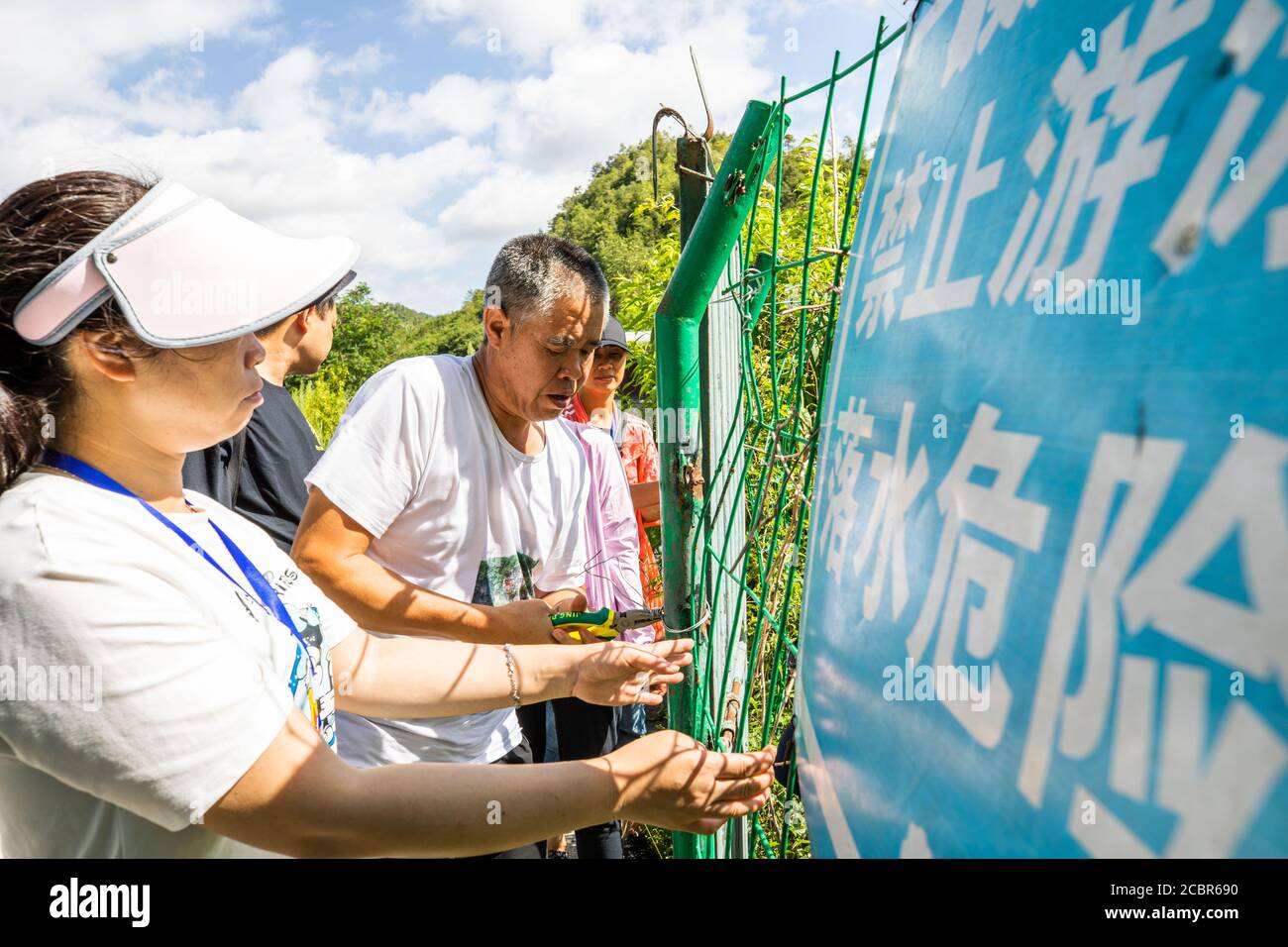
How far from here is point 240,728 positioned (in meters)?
1.04

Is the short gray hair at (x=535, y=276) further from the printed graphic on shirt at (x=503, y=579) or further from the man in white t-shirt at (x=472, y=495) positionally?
the printed graphic on shirt at (x=503, y=579)

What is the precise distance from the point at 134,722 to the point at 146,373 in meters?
0.46

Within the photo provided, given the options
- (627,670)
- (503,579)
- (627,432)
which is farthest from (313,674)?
(627,432)

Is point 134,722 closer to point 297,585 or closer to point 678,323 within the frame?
point 297,585

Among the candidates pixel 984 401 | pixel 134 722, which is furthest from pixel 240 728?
pixel 984 401

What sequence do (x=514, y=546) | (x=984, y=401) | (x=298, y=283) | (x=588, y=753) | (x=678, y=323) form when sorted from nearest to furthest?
(x=984, y=401) → (x=298, y=283) → (x=678, y=323) → (x=514, y=546) → (x=588, y=753)

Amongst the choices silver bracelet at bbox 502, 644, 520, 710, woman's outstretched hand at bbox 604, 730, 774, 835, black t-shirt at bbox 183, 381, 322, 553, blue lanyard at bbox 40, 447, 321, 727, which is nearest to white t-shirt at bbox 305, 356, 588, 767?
silver bracelet at bbox 502, 644, 520, 710

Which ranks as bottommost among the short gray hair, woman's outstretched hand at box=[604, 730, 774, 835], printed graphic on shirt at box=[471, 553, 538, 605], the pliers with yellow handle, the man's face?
woman's outstretched hand at box=[604, 730, 774, 835]

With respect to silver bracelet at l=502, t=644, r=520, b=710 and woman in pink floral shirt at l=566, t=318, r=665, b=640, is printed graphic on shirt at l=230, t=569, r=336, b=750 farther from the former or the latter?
woman in pink floral shirt at l=566, t=318, r=665, b=640

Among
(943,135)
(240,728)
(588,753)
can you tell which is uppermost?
(943,135)

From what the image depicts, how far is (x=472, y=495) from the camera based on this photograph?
229 centimetres

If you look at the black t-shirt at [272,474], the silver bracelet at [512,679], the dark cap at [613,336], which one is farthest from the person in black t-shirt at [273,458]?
the dark cap at [613,336]

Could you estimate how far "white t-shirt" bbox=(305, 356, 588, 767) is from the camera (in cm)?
214

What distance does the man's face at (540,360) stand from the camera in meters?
2.37
